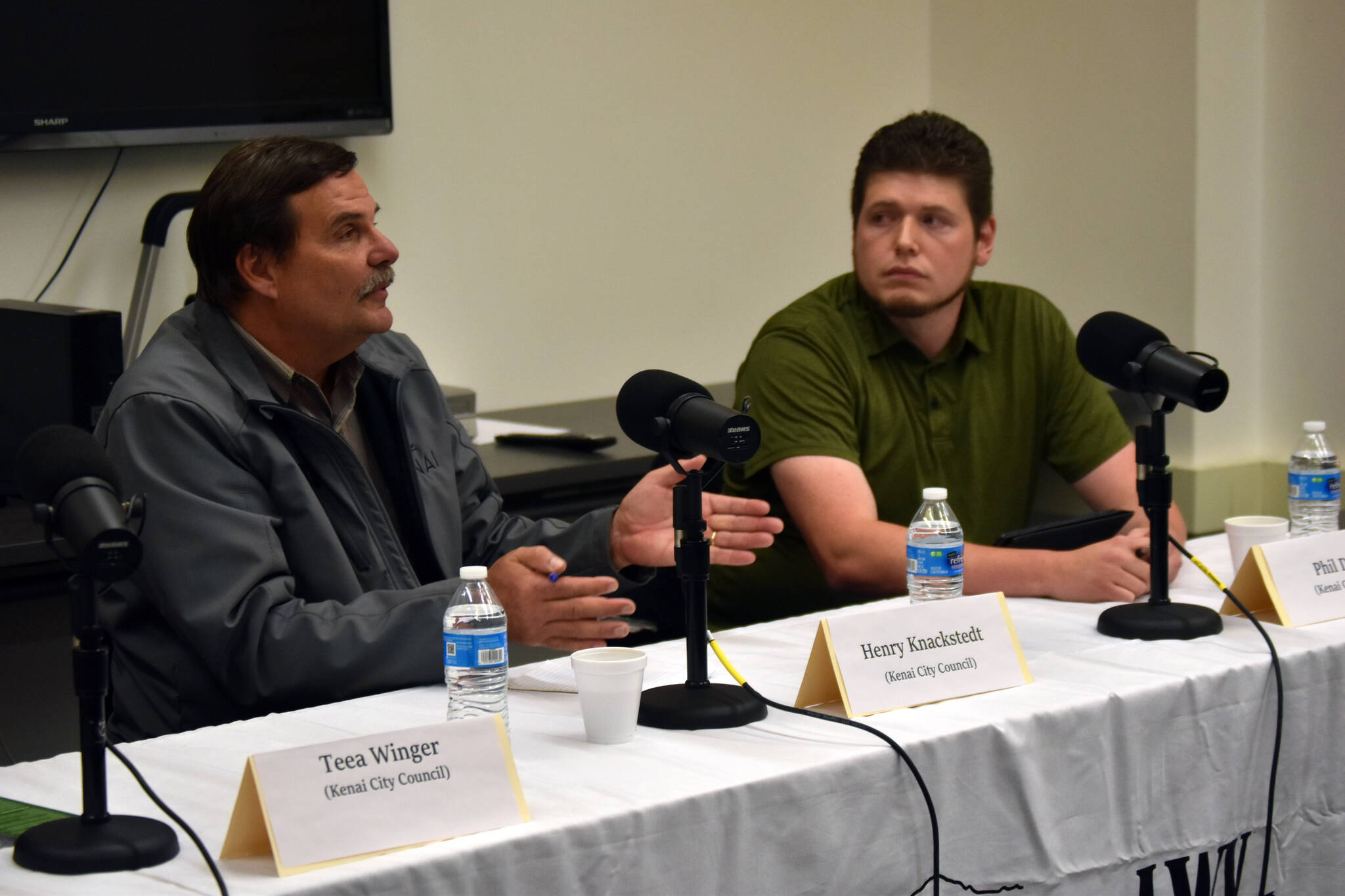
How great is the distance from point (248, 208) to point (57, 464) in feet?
2.51

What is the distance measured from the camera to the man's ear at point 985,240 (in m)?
2.42

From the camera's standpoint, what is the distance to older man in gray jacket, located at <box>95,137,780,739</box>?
158 centimetres

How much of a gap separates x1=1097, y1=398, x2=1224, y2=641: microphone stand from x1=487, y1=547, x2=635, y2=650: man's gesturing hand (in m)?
0.58

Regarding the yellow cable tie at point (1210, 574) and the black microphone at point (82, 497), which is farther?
the yellow cable tie at point (1210, 574)

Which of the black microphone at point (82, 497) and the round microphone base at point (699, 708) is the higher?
the black microphone at point (82, 497)

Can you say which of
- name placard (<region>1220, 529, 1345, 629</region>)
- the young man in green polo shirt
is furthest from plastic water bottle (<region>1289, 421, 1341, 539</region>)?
name placard (<region>1220, 529, 1345, 629</region>)

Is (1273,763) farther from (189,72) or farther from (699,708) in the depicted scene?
(189,72)

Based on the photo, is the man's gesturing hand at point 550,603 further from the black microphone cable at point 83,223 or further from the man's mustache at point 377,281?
the black microphone cable at point 83,223

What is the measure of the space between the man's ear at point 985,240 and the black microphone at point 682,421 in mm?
1067

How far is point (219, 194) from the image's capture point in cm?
186

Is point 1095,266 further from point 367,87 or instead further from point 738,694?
point 738,694

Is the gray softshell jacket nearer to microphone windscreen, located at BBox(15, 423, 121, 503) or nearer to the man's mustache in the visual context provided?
the man's mustache

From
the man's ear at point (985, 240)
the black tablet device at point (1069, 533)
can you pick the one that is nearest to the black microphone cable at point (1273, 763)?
the black tablet device at point (1069, 533)

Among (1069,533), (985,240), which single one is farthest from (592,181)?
(1069,533)
